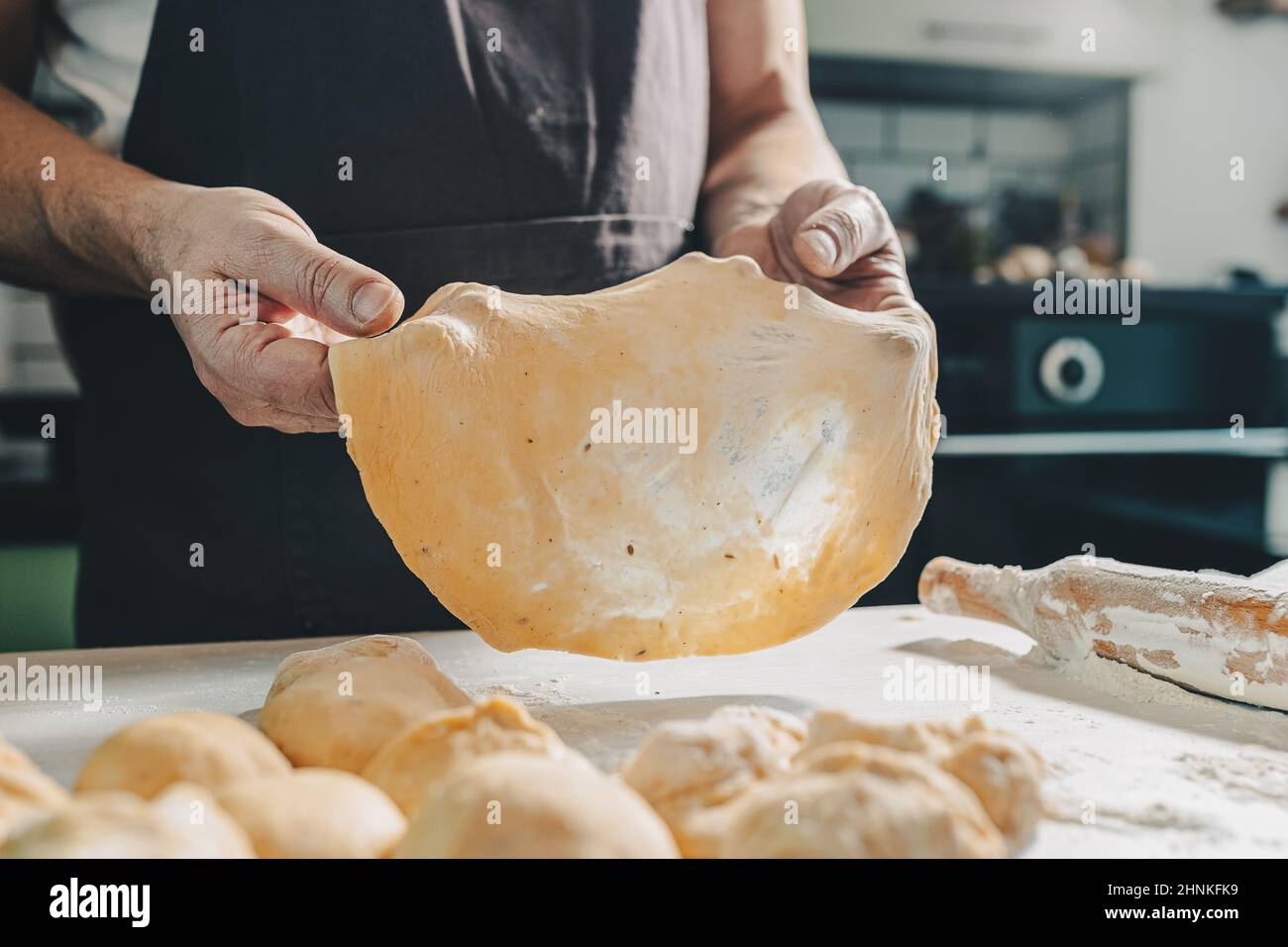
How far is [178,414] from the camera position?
4.57 feet

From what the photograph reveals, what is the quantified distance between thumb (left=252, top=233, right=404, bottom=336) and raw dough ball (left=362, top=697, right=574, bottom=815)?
410mm

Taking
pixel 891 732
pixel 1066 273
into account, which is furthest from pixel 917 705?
pixel 1066 273

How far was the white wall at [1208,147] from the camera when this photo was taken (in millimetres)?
3584

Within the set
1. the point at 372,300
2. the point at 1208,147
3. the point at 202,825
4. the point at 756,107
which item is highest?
the point at 1208,147

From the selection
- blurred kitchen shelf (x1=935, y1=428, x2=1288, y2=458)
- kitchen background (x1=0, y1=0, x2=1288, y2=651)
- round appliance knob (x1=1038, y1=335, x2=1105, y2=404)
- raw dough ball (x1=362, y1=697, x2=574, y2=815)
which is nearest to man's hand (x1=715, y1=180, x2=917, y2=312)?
raw dough ball (x1=362, y1=697, x2=574, y2=815)

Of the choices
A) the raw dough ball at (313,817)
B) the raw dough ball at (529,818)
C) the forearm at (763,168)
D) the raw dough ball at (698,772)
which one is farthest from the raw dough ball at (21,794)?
the forearm at (763,168)

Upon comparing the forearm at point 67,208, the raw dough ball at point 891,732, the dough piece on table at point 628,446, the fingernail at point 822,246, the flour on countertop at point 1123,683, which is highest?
the forearm at point 67,208

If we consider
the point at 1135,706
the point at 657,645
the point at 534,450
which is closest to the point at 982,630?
the point at 1135,706

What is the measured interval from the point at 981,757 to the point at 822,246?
57cm

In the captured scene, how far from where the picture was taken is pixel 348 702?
2.58 feet

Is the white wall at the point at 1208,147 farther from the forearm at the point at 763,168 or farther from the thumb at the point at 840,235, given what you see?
the thumb at the point at 840,235

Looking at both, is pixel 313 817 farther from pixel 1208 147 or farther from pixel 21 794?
pixel 1208 147
